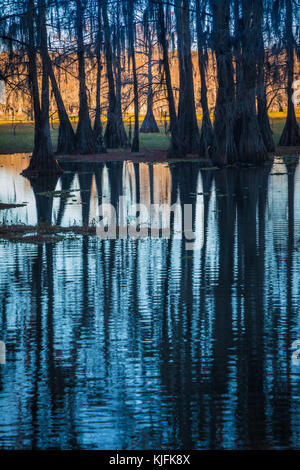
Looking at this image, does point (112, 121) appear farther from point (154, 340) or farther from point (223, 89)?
point (154, 340)

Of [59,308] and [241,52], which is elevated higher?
[241,52]

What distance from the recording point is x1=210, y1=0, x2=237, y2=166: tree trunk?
28.6 meters

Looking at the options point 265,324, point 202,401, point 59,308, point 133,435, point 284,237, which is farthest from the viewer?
point 284,237

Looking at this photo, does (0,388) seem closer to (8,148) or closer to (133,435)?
(133,435)

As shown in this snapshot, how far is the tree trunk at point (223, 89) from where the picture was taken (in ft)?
93.8

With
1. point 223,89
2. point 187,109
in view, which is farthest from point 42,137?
point 187,109

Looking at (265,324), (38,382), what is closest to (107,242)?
(265,324)

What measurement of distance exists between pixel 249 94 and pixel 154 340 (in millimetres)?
24606

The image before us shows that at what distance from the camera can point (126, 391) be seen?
640 cm

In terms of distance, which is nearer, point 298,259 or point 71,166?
point 298,259

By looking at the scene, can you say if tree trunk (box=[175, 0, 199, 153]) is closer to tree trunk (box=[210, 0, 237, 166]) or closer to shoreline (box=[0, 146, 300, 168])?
shoreline (box=[0, 146, 300, 168])

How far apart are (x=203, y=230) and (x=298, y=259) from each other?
330cm

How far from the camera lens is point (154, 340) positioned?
7805mm
